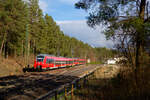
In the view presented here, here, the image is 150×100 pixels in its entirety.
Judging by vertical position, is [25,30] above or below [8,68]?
above

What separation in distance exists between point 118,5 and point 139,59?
273cm

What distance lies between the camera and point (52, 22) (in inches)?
3059

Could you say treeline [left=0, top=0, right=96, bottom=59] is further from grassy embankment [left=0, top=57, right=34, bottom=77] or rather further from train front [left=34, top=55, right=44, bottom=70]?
train front [left=34, top=55, right=44, bottom=70]

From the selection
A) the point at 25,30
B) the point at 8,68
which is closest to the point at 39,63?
the point at 8,68

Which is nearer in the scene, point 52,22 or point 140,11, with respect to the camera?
point 140,11

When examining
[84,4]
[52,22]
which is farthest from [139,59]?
[52,22]

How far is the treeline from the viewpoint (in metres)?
40.6

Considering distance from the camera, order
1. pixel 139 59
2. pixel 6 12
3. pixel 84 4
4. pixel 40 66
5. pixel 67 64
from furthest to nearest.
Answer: pixel 67 64
pixel 6 12
pixel 40 66
pixel 84 4
pixel 139 59

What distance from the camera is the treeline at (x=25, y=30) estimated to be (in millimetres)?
40562

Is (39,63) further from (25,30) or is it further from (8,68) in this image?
(25,30)

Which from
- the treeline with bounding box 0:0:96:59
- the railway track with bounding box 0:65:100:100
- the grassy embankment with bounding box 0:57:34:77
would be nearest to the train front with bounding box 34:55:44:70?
the grassy embankment with bounding box 0:57:34:77

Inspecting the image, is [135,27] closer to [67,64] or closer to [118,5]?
[118,5]

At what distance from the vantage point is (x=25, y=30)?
53.0 m

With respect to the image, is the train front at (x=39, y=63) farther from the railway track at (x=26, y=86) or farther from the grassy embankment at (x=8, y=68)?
the railway track at (x=26, y=86)
